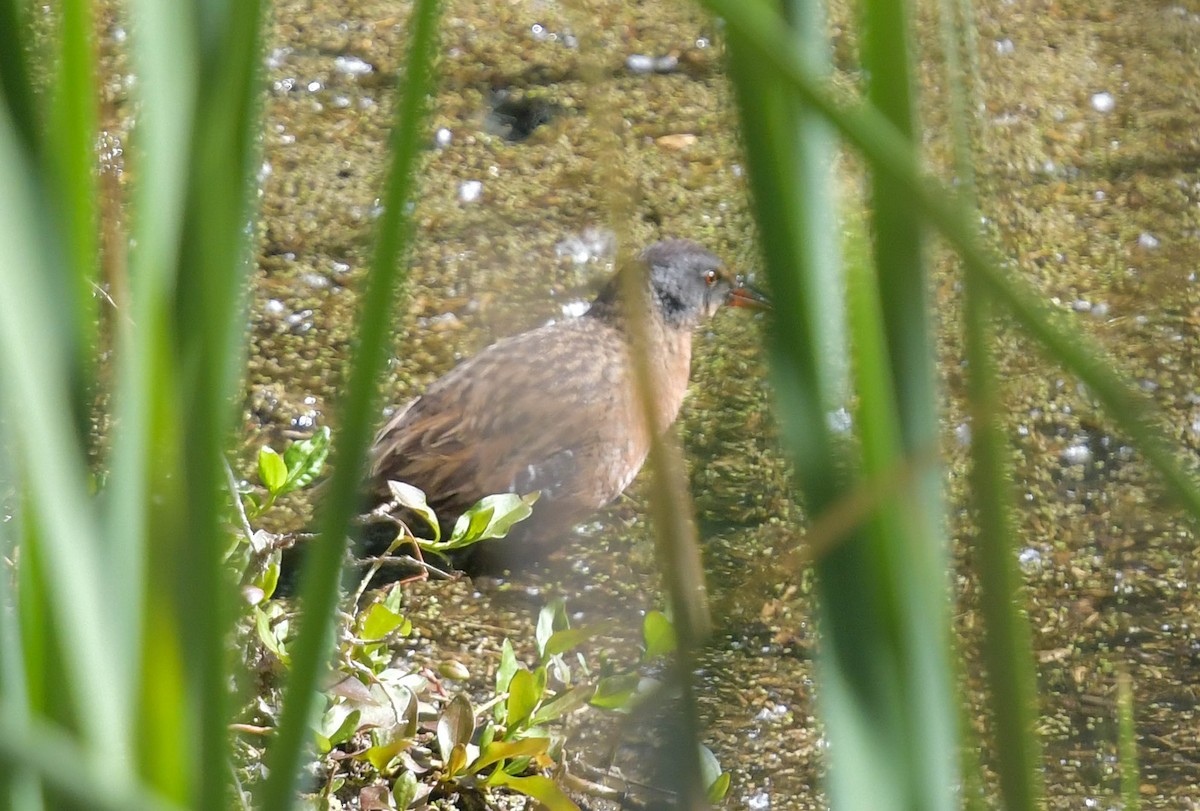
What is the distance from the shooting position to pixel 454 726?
60.3 inches

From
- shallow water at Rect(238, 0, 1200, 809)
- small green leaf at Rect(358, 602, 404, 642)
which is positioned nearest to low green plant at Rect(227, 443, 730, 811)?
small green leaf at Rect(358, 602, 404, 642)

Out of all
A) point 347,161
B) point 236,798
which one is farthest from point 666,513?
point 347,161

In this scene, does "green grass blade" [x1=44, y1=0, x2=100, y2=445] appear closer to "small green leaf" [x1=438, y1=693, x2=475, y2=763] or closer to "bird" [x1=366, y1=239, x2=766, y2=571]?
"small green leaf" [x1=438, y1=693, x2=475, y2=763]

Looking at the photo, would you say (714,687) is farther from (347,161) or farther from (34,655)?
(347,161)

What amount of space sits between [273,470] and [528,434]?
32.0 inches

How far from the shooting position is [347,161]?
3.24 meters

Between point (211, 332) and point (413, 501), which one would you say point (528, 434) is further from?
point (211, 332)

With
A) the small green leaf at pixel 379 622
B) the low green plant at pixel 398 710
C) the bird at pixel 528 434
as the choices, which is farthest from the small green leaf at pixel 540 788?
the bird at pixel 528 434

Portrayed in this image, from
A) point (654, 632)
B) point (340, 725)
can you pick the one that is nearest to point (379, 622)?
point (340, 725)

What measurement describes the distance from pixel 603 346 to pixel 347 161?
1056mm

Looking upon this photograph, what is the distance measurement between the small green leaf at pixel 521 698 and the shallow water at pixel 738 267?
0.21 meters

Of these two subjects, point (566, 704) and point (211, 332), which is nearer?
point (211, 332)

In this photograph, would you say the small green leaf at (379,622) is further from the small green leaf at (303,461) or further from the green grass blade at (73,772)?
the green grass blade at (73,772)

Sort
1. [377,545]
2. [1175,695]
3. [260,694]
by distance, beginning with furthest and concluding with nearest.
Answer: [377,545]
[1175,695]
[260,694]
